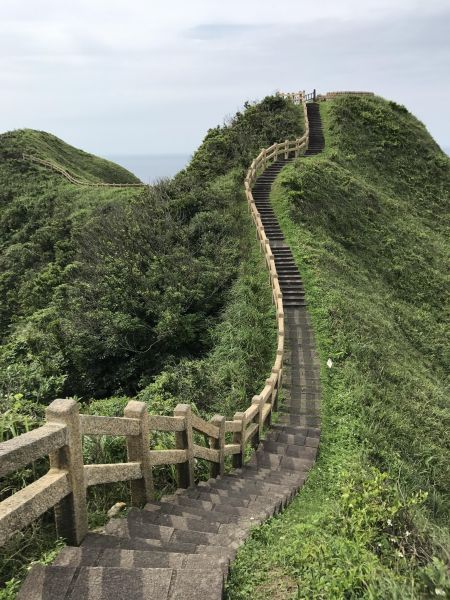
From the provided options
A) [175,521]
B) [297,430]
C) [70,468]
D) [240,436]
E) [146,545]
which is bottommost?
[297,430]

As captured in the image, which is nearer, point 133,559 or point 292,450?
point 133,559

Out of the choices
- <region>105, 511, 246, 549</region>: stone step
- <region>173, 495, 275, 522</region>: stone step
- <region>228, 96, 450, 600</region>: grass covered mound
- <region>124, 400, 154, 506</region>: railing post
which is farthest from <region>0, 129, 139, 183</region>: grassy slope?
<region>105, 511, 246, 549</region>: stone step

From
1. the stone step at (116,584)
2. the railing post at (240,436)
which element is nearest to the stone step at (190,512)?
the stone step at (116,584)

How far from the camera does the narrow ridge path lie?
10.2 ft

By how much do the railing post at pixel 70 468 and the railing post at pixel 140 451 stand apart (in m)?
0.89

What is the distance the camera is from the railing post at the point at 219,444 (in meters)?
7.35

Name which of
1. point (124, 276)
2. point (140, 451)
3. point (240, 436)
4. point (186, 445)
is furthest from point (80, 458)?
point (124, 276)

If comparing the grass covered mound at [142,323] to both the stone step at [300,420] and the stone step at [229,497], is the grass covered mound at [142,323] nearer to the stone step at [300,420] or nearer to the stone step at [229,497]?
the stone step at [229,497]

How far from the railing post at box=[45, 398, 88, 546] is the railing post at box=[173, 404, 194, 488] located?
2.03 metres

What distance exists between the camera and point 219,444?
7.41 meters

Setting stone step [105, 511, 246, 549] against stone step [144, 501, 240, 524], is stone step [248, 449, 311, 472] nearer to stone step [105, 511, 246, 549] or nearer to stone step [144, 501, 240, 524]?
stone step [144, 501, 240, 524]

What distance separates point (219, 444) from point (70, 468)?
3.84m

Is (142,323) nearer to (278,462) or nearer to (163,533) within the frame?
(278,462)

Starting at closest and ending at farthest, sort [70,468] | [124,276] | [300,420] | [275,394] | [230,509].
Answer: [70,468] < [230,509] < [300,420] < [275,394] < [124,276]
